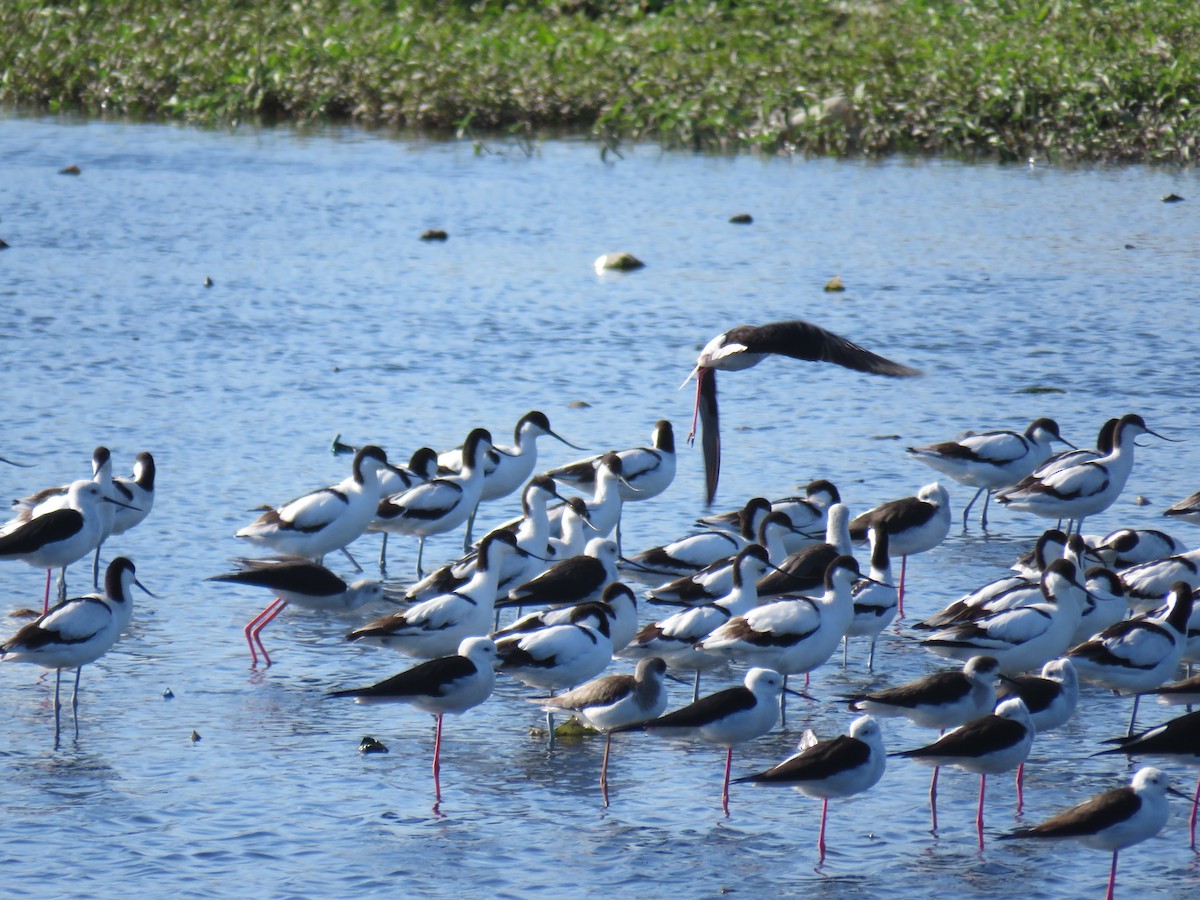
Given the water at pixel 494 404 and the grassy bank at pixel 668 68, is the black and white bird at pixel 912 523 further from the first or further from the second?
the grassy bank at pixel 668 68

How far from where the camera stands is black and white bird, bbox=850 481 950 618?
9.77 metres

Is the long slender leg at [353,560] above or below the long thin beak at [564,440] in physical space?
below

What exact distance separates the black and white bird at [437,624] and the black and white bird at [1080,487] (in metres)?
3.73

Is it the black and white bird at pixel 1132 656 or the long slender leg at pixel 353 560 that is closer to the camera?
the black and white bird at pixel 1132 656

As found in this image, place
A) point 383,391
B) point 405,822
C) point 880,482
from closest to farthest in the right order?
point 405,822 < point 880,482 < point 383,391

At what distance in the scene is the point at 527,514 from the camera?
34.1 feet

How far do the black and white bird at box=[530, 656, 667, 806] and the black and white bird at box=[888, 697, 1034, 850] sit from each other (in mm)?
1177

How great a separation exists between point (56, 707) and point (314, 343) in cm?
916

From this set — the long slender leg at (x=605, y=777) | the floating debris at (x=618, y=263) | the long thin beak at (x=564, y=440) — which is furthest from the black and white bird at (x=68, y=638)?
the floating debris at (x=618, y=263)

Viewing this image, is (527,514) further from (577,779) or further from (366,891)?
(366,891)

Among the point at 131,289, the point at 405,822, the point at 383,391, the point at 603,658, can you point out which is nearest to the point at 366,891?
the point at 405,822

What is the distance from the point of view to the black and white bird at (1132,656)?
25.3 ft

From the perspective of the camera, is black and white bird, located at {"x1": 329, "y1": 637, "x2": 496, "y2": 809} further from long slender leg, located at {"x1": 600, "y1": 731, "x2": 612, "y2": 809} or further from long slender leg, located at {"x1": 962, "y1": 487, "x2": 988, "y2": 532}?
long slender leg, located at {"x1": 962, "y1": 487, "x2": 988, "y2": 532}

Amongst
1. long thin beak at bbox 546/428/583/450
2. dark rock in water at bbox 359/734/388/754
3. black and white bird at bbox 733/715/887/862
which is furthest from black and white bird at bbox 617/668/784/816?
long thin beak at bbox 546/428/583/450
